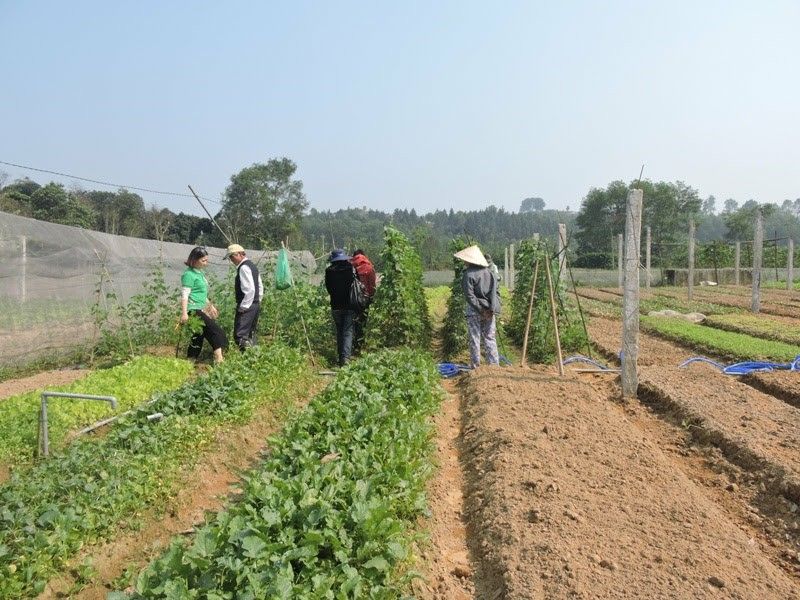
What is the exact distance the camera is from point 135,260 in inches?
481

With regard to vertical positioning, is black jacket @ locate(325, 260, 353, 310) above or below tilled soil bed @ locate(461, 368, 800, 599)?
above

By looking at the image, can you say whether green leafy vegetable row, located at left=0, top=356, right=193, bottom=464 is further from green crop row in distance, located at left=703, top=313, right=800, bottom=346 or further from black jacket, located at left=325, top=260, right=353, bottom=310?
green crop row in distance, located at left=703, top=313, right=800, bottom=346

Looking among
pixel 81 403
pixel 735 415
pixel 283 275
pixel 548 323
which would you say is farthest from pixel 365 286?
pixel 735 415

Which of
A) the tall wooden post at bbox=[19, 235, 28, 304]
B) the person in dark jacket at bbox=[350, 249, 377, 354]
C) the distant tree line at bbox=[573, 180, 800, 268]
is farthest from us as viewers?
the distant tree line at bbox=[573, 180, 800, 268]

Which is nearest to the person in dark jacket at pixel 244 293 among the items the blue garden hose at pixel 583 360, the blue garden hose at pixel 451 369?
the blue garden hose at pixel 451 369

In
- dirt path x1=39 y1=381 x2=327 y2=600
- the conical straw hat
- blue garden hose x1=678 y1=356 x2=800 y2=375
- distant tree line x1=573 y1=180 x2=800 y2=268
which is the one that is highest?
distant tree line x1=573 y1=180 x2=800 y2=268

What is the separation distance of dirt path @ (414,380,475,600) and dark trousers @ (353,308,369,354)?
487 cm

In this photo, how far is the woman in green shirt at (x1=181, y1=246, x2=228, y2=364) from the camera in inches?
348

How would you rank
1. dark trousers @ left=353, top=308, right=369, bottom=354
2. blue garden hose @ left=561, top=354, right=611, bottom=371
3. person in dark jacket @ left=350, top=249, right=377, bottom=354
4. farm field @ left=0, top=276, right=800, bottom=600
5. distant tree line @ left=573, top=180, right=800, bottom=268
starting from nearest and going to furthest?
farm field @ left=0, top=276, right=800, bottom=600 < blue garden hose @ left=561, top=354, right=611, bottom=371 < person in dark jacket @ left=350, top=249, right=377, bottom=354 < dark trousers @ left=353, top=308, right=369, bottom=354 < distant tree line @ left=573, top=180, right=800, bottom=268

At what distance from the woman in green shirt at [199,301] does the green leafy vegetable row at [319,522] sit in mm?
3853

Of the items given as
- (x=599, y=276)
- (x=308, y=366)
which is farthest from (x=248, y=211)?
(x=308, y=366)

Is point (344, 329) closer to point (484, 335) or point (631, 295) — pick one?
point (484, 335)

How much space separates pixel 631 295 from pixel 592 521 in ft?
13.3

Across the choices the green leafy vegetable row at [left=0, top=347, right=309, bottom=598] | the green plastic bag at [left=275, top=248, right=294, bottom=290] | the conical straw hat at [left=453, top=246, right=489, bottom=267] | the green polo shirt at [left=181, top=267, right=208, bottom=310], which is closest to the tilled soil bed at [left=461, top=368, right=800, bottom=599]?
the green leafy vegetable row at [left=0, top=347, right=309, bottom=598]
